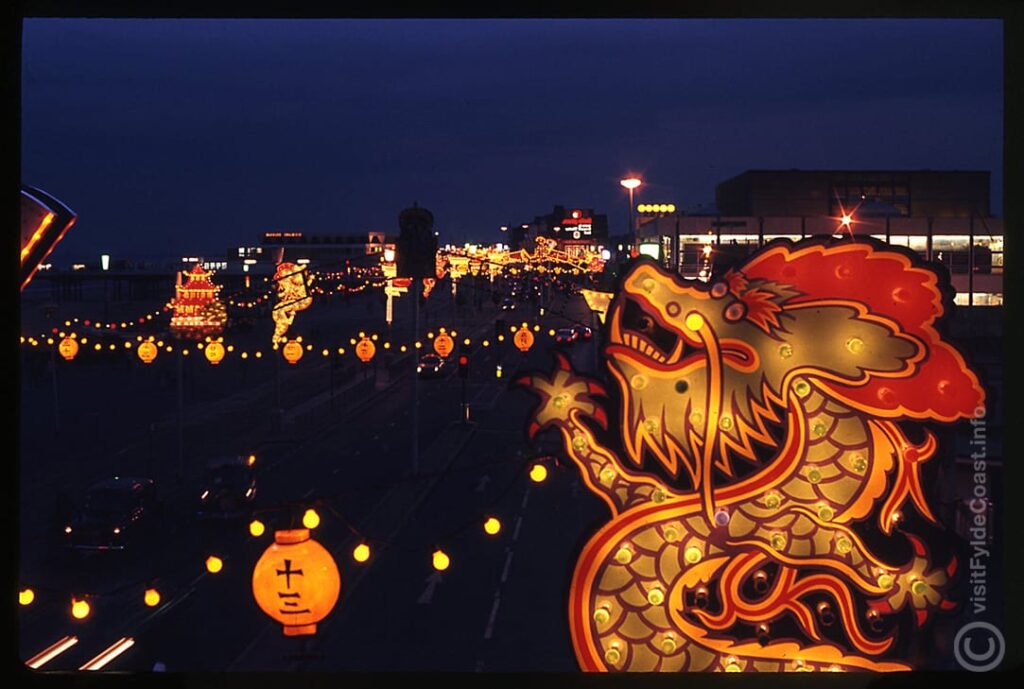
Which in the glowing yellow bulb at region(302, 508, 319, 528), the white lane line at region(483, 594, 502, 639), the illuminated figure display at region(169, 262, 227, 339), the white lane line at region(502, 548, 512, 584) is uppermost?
the illuminated figure display at region(169, 262, 227, 339)

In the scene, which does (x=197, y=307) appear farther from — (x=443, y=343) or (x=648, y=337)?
(x=648, y=337)

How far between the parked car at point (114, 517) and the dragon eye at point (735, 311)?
1300 cm

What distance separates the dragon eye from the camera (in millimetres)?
8273

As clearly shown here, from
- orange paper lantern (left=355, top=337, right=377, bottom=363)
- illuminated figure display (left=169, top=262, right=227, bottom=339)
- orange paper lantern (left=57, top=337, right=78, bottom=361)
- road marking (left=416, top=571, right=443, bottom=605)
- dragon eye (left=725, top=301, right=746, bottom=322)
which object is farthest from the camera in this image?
illuminated figure display (left=169, top=262, right=227, bottom=339)

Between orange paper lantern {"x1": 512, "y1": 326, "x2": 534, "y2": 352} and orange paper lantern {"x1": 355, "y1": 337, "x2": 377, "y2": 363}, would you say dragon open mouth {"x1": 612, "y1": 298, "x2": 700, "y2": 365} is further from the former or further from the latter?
orange paper lantern {"x1": 355, "y1": 337, "x2": 377, "y2": 363}

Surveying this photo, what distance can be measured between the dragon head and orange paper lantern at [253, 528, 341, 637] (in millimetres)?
2613

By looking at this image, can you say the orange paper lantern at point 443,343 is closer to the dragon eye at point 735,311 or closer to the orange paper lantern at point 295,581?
the orange paper lantern at point 295,581

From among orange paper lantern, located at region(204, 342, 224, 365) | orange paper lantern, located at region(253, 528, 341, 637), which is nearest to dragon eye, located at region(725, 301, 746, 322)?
orange paper lantern, located at region(253, 528, 341, 637)

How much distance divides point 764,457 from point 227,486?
13306mm

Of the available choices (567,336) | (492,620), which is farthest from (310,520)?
(567,336)

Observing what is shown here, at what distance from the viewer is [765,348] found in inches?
324

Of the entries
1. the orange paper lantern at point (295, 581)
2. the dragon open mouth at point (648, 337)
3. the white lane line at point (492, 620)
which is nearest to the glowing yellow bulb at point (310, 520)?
the orange paper lantern at point (295, 581)
